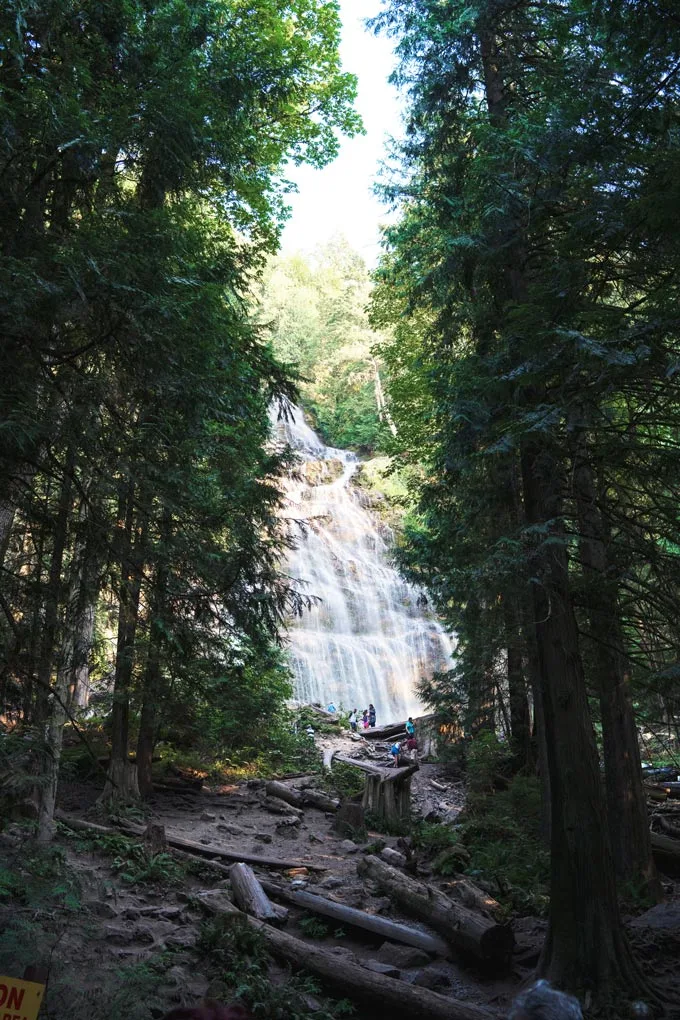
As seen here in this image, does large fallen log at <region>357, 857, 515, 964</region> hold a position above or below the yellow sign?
below

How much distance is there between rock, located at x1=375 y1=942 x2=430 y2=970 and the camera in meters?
7.02

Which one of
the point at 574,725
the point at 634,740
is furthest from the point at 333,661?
the point at 574,725

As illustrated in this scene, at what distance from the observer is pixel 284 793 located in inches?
565

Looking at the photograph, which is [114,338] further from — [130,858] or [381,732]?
[381,732]

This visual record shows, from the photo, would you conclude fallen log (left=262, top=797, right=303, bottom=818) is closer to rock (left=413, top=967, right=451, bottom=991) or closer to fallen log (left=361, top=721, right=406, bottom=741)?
rock (left=413, top=967, right=451, bottom=991)

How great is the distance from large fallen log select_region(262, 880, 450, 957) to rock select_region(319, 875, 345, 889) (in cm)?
68

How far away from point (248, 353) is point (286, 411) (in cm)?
98

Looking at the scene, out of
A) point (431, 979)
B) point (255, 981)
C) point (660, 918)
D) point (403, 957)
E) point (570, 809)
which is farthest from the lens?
point (660, 918)

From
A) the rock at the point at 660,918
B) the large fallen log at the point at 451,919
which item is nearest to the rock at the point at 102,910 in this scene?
the large fallen log at the point at 451,919

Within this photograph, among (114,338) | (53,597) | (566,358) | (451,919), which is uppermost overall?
(114,338)

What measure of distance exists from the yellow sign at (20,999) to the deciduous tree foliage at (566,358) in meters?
4.39

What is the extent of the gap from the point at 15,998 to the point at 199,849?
25.4ft

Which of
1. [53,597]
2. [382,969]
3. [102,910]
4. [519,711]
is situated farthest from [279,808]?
[53,597]

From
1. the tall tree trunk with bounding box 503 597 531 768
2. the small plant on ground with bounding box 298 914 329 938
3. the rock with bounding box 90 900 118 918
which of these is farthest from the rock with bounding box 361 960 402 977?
the tall tree trunk with bounding box 503 597 531 768
